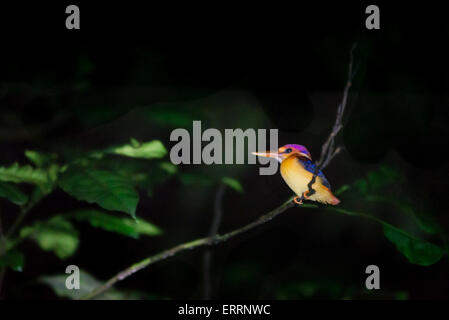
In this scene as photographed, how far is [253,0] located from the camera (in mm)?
751

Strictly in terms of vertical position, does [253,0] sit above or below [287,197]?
above

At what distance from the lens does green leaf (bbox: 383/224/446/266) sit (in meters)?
0.63

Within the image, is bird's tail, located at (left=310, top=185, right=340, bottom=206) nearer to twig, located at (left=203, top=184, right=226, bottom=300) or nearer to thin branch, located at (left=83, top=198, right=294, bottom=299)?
thin branch, located at (left=83, top=198, right=294, bottom=299)

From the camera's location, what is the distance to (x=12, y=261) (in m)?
0.59

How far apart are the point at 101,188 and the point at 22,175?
0.16 m

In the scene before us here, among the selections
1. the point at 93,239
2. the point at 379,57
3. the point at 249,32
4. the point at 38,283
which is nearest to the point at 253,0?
the point at 249,32

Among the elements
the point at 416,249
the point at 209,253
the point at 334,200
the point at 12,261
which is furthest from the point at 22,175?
the point at 416,249

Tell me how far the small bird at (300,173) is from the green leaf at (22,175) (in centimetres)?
40

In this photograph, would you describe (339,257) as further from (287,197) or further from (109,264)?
(109,264)

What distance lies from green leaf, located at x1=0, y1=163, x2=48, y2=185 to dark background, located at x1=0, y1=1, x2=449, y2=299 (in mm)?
142

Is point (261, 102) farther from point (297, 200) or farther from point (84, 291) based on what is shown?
point (84, 291)

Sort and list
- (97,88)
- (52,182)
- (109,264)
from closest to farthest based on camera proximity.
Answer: (52,182) → (97,88) → (109,264)

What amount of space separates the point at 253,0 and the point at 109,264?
26.0 inches

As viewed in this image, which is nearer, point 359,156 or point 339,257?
point 359,156
